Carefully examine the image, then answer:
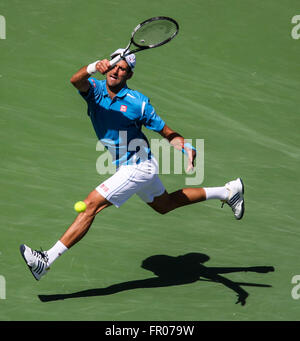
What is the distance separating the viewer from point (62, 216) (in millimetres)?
8984

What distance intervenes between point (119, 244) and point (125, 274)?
0.64 meters

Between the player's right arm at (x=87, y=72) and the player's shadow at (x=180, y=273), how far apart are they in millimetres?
2163

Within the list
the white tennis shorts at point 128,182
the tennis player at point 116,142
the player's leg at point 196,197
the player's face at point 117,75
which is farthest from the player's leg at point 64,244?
the player's face at point 117,75

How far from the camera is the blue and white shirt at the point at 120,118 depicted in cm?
739

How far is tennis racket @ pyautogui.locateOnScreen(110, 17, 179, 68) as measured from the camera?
778 centimetres

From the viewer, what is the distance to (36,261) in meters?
7.04

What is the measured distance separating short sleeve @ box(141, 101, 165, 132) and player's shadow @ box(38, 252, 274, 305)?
1675 millimetres

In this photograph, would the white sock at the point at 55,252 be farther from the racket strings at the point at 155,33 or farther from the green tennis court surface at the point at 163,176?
the racket strings at the point at 155,33

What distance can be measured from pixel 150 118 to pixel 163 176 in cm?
322

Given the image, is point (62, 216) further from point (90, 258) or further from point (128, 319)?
point (128, 319)

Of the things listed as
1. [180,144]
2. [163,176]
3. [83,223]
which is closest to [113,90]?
[180,144]

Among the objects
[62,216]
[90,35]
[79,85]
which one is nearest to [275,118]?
[90,35]

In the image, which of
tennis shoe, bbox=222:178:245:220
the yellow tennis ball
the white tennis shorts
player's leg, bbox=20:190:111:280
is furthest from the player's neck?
tennis shoe, bbox=222:178:245:220

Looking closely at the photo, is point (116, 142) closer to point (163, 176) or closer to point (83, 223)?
point (83, 223)
